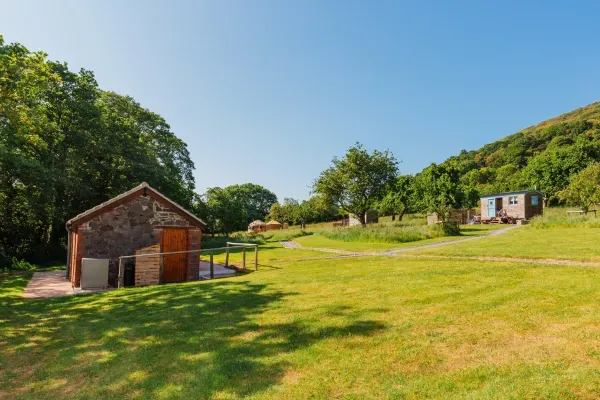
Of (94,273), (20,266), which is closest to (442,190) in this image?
(94,273)

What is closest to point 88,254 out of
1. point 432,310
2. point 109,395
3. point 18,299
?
point 18,299

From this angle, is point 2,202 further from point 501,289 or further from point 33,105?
point 501,289

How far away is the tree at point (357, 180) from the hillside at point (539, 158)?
14.1m

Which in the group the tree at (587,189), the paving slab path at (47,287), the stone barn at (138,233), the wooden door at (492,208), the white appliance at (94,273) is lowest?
the paving slab path at (47,287)

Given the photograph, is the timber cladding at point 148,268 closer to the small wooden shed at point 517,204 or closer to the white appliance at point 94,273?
the white appliance at point 94,273

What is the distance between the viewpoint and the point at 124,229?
54.4 ft

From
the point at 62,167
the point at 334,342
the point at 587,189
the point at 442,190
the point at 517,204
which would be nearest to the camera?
A: the point at 334,342

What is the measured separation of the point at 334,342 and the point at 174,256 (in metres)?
12.8

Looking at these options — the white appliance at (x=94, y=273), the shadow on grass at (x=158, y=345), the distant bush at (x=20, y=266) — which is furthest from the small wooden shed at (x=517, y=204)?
the distant bush at (x=20, y=266)

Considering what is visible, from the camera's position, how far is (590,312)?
20.5 ft

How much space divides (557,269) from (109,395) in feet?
38.4

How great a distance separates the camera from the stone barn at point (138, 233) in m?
15.8

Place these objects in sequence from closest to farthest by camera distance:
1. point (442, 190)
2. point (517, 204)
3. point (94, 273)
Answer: point (94, 273) < point (517, 204) < point (442, 190)

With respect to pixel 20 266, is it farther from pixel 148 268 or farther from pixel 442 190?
pixel 442 190
